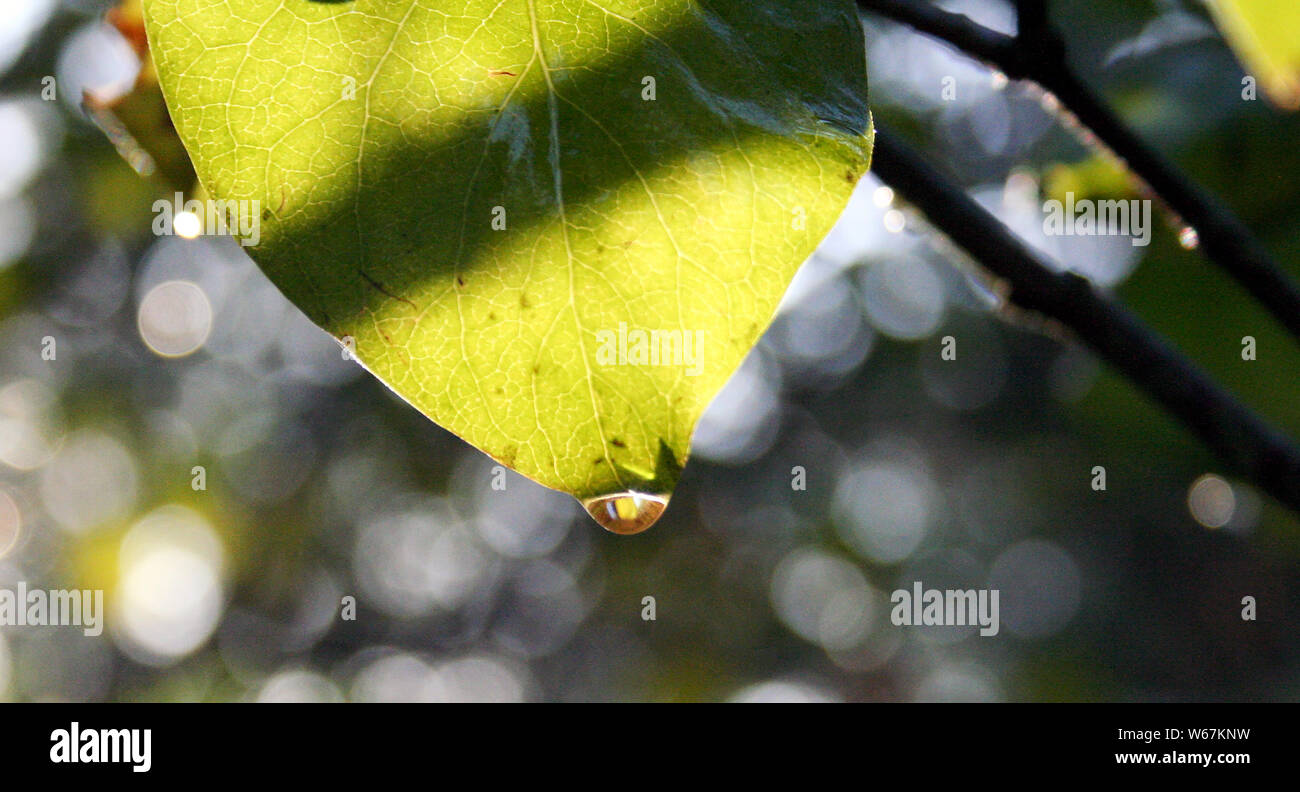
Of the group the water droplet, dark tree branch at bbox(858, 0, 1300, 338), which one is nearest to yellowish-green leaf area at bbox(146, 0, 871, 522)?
the water droplet

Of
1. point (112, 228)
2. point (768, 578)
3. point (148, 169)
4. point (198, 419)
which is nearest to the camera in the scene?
point (148, 169)

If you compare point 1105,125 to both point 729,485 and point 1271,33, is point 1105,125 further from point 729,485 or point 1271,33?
point 729,485

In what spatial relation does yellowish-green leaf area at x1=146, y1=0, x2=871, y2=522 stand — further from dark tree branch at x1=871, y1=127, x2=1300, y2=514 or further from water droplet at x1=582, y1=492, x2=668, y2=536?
dark tree branch at x1=871, y1=127, x2=1300, y2=514

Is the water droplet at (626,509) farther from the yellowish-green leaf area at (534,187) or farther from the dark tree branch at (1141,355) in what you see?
the dark tree branch at (1141,355)

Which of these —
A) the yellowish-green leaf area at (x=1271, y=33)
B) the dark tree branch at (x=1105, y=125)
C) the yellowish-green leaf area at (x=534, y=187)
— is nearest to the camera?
the yellowish-green leaf area at (x=1271, y=33)

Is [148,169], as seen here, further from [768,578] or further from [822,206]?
[768,578]

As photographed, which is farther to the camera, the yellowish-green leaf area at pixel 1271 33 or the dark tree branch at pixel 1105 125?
Answer: the dark tree branch at pixel 1105 125

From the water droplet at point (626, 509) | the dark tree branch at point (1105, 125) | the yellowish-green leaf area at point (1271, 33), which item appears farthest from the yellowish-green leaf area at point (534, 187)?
the dark tree branch at point (1105, 125)
